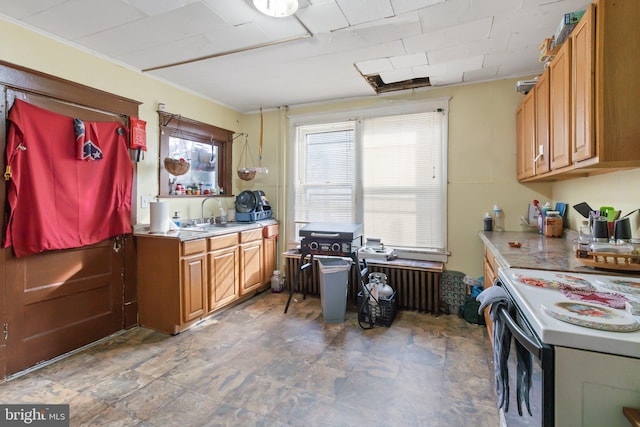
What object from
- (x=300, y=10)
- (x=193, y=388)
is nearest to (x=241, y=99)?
(x=300, y=10)

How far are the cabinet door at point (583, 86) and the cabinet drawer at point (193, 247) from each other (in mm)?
2826

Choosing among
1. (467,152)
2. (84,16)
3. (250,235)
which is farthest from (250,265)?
(467,152)

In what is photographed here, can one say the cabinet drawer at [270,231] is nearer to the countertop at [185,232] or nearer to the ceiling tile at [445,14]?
the countertop at [185,232]

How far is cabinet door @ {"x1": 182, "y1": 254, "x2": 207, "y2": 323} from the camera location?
2736 millimetres

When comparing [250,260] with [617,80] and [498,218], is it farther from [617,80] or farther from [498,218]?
[617,80]

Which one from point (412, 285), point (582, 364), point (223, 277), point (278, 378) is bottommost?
point (278, 378)

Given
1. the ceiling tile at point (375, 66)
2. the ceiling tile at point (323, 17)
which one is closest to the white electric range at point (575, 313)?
the ceiling tile at point (323, 17)

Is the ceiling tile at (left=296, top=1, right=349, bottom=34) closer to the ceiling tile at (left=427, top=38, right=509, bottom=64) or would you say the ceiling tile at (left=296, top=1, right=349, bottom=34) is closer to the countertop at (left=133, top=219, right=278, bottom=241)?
the ceiling tile at (left=427, top=38, right=509, bottom=64)

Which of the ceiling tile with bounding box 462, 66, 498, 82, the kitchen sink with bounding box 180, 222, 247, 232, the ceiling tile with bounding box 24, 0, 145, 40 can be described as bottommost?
the kitchen sink with bounding box 180, 222, 247, 232

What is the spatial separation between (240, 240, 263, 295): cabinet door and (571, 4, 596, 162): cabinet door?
299cm

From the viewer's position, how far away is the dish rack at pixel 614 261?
1445 millimetres

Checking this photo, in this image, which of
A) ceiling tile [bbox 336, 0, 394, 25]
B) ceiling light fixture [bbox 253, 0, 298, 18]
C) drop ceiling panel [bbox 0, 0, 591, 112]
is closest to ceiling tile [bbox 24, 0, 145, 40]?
drop ceiling panel [bbox 0, 0, 591, 112]

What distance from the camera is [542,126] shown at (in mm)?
2197

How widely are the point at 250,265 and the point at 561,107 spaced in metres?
3.12
